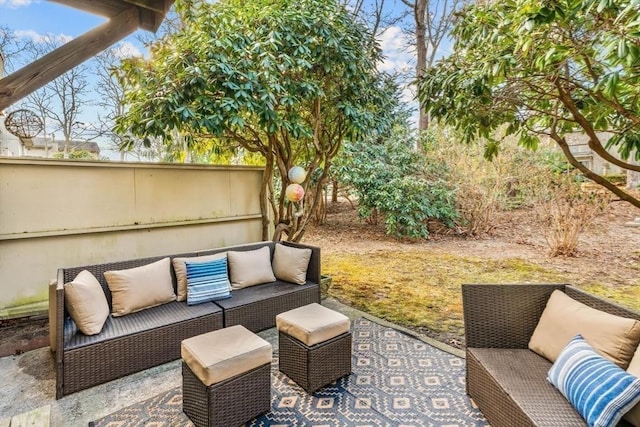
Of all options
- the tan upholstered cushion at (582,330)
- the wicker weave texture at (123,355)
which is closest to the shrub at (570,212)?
the tan upholstered cushion at (582,330)

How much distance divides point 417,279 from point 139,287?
153 inches

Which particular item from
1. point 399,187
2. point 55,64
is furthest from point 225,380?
point 399,187

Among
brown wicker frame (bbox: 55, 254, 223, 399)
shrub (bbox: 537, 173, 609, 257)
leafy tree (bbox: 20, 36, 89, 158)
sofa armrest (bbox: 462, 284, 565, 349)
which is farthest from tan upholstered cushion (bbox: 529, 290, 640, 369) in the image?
leafy tree (bbox: 20, 36, 89, 158)

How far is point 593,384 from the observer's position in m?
1.55

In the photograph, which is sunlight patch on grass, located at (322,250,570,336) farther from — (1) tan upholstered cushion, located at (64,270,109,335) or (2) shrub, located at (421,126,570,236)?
(1) tan upholstered cushion, located at (64,270,109,335)

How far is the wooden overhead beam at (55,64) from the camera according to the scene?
3.03 metres

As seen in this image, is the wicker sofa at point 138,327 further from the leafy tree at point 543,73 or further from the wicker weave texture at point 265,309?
the leafy tree at point 543,73

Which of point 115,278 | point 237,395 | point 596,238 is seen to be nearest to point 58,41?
point 115,278

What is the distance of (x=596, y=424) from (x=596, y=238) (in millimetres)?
7080

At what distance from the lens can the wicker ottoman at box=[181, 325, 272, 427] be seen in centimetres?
198

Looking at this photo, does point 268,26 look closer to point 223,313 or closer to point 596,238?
point 223,313

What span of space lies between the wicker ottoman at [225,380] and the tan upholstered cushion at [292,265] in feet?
4.95

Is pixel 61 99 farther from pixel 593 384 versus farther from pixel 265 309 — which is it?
pixel 593 384

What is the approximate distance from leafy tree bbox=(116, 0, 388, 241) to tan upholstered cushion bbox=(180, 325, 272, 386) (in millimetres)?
2111
